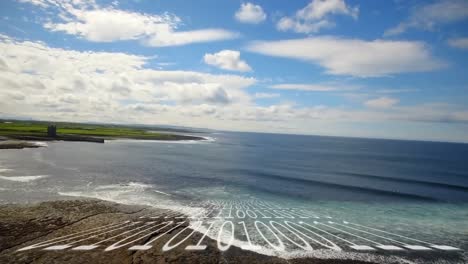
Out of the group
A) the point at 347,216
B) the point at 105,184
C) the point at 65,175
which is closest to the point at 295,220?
the point at 347,216

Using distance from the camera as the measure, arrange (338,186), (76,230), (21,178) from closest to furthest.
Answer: (76,230) < (21,178) < (338,186)

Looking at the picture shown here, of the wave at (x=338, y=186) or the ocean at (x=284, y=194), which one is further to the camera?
the wave at (x=338, y=186)

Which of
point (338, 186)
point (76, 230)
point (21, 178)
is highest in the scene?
point (76, 230)

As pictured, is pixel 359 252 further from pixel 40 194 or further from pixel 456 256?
pixel 40 194

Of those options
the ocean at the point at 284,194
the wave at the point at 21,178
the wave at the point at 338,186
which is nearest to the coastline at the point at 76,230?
the ocean at the point at 284,194

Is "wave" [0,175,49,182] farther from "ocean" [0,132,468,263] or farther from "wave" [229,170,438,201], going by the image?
"wave" [229,170,438,201]

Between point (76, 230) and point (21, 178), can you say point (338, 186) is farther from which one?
point (21, 178)

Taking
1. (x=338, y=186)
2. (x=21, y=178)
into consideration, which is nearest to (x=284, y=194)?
(x=338, y=186)

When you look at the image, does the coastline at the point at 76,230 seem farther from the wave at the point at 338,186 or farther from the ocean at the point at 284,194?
the wave at the point at 338,186

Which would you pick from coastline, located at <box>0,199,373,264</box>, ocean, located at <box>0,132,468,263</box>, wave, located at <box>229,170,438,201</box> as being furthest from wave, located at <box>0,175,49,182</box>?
wave, located at <box>229,170,438,201</box>
